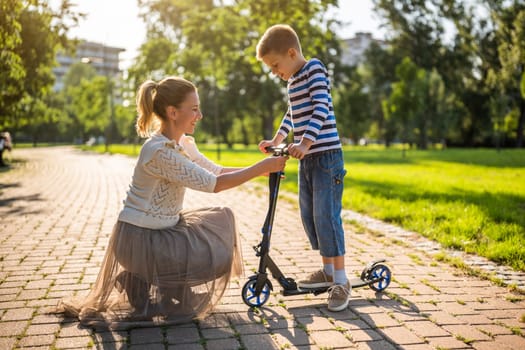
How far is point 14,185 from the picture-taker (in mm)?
13273

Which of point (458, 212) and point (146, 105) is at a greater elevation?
point (146, 105)

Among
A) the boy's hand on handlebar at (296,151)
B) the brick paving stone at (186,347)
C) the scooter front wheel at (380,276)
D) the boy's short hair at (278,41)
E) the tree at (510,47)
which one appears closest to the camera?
the brick paving stone at (186,347)

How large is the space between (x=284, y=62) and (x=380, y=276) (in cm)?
183

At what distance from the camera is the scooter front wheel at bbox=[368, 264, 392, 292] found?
4.18 meters

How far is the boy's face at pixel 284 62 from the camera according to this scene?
12.2 feet

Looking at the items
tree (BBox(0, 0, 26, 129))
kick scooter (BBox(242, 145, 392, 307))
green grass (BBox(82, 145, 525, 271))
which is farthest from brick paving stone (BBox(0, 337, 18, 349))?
tree (BBox(0, 0, 26, 129))

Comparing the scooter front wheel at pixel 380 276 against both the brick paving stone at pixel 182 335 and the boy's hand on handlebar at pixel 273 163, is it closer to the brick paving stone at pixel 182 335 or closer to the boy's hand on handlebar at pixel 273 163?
the boy's hand on handlebar at pixel 273 163

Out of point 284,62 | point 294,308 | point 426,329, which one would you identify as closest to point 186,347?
point 294,308

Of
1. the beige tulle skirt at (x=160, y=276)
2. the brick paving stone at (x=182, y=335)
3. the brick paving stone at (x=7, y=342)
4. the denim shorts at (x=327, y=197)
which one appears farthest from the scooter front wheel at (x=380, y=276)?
the brick paving stone at (x=7, y=342)

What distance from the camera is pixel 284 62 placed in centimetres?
375

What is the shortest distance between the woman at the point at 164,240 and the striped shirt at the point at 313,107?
45 cm

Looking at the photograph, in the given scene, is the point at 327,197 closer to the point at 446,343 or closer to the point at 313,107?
the point at 313,107

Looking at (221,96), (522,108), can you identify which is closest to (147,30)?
(221,96)

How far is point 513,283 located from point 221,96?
40.4 m
